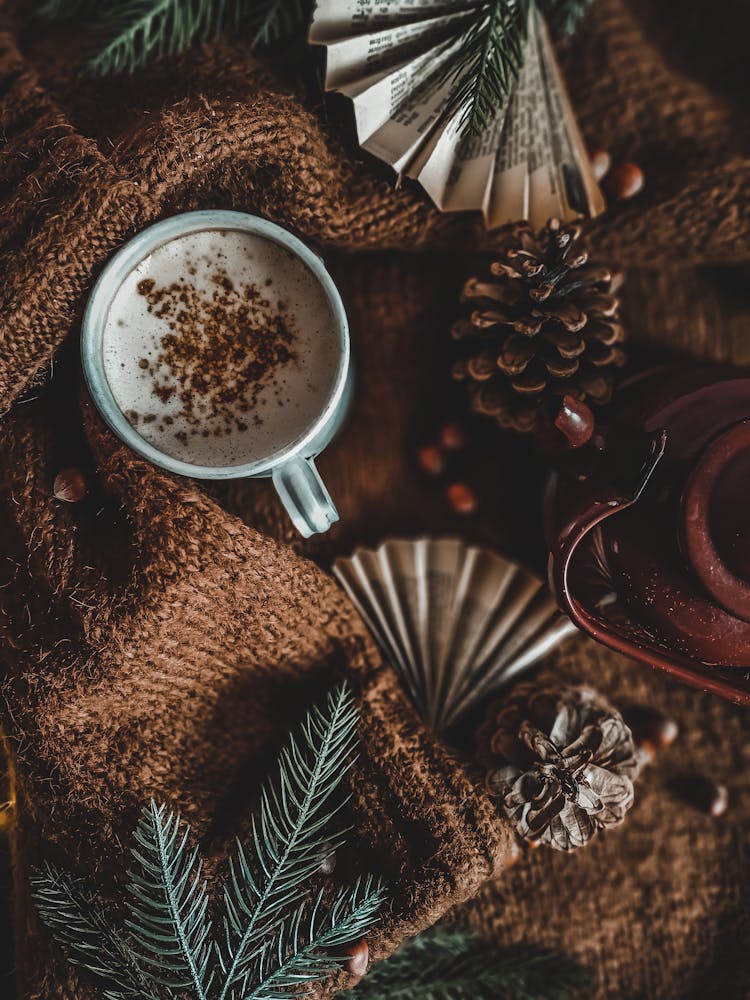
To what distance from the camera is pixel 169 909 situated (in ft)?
2.26

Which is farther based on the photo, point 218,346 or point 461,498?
point 461,498

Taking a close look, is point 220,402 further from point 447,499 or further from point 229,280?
point 447,499

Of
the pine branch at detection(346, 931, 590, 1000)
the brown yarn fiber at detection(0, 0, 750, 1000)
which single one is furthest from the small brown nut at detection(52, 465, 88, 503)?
the pine branch at detection(346, 931, 590, 1000)

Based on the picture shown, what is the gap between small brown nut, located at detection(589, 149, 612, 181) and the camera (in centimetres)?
82

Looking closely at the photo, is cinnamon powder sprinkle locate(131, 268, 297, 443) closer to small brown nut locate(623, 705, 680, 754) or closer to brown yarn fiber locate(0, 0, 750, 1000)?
brown yarn fiber locate(0, 0, 750, 1000)

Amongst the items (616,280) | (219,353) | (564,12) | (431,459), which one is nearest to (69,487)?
(219,353)

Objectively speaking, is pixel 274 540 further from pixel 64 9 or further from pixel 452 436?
pixel 64 9

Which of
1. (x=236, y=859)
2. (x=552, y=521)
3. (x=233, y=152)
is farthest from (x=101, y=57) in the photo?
(x=236, y=859)

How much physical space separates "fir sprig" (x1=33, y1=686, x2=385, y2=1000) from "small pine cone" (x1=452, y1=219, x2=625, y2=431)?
0.34m

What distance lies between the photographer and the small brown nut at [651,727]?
88 cm

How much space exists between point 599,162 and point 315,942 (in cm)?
81

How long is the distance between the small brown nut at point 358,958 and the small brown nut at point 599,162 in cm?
80

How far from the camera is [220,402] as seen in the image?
75 centimetres

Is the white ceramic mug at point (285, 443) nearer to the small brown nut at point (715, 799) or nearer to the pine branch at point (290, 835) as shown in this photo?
the pine branch at point (290, 835)
